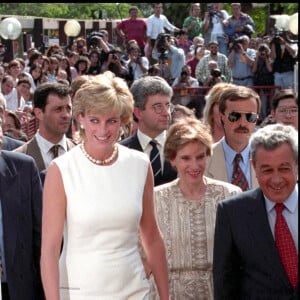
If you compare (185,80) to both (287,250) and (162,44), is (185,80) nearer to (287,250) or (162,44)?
(162,44)

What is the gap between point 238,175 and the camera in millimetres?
6711

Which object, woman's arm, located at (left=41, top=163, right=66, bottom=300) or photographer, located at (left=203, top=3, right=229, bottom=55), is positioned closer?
woman's arm, located at (left=41, top=163, right=66, bottom=300)

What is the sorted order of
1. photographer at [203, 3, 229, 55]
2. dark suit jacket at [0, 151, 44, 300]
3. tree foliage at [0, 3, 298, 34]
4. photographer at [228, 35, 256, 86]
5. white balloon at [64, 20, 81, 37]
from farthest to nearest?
tree foliage at [0, 3, 298, 34] < white balloon at [64, 20, 81, 37] < photographer at [203, 3, 229, 55] < photographer at [228, 35, 256, 86] < dark suit jacket at [0, 151, 44, 300]

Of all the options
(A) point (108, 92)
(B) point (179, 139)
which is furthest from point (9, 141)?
(A) point (108, 92)

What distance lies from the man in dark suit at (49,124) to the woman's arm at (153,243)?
6.37 feet

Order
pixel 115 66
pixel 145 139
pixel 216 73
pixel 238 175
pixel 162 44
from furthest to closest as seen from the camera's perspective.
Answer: pixel 162 44 → pixel 115 66 → pixel 216 73 → pixel 145 139 → pixel 238 175

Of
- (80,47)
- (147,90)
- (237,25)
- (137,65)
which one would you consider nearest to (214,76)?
(137,65)

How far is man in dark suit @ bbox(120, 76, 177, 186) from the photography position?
6.84m

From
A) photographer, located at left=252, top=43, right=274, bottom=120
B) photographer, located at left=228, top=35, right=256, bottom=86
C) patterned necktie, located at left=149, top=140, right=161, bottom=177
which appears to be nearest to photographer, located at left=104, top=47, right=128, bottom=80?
photographer, located at left=228, top=35, right=256, bottom=86

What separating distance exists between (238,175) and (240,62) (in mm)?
13497

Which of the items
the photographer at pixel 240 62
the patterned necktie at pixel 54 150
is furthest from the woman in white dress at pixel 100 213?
the photographer at pixel 240 62

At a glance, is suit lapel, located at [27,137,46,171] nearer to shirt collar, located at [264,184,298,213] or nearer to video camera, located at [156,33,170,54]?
shirt collar, located at [264,184,298,213]

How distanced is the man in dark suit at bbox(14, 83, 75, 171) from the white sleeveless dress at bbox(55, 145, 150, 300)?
6.50 feet

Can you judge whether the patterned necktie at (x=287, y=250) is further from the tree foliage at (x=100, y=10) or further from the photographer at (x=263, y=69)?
the tree foliage at (x=100, y=10)
